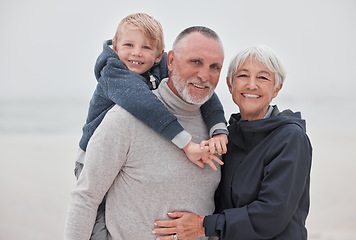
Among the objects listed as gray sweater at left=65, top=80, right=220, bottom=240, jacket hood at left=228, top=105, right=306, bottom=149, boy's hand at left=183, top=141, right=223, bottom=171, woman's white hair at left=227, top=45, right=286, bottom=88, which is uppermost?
woman's white hair at left=227, top=45, right=286, bottom=88

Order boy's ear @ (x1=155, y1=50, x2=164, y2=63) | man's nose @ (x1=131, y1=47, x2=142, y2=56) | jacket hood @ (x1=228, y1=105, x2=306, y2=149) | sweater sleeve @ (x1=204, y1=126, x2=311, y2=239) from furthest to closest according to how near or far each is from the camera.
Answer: boy's ear @ (x1=155, y1=50, x2=164, y2=63)
man's nose @ (x1=131, y1=47, x2=142, y2=56)
jacket hood @ (x1=228, y1=105, x2=306, y2=149)
sweater sleeve @ (x1=204, y1=126, x2=311, y2=239)

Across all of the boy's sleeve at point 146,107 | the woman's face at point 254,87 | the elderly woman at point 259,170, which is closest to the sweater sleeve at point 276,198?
the elderly woman at point 259,170

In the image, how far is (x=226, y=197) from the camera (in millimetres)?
1664

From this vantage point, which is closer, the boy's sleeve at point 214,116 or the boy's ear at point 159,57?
the boy's sleeve at point 214,116

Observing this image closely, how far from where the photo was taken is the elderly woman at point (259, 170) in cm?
146

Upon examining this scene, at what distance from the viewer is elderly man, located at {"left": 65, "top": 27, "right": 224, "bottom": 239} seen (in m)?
1.49

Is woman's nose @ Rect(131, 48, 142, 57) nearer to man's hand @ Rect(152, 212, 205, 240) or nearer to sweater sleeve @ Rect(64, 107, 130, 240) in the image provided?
sweater sleeve @ Rect(64, 107, 130, 240)

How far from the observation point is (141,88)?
1.55m

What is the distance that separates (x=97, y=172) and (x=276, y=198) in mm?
664

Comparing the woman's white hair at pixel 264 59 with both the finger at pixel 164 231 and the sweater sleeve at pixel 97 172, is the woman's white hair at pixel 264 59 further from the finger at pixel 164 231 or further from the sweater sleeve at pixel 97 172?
the finger at pixel 164 231

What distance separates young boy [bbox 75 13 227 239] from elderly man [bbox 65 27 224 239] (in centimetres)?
6

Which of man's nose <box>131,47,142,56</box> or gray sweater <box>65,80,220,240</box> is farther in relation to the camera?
man's nose <box>131,47,142,56</box>

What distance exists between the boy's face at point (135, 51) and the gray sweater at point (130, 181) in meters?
0.28

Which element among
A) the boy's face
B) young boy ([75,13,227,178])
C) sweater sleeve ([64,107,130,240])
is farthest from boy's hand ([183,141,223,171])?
the boy's face
